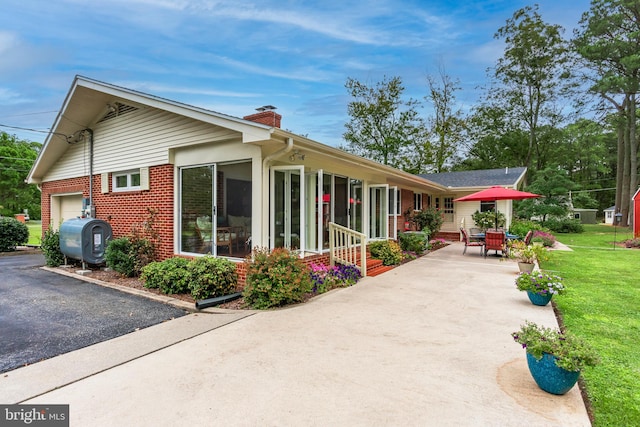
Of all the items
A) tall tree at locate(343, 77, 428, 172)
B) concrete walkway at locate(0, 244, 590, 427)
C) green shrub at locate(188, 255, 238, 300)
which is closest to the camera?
concrete walkway at locate(0, 244, 590, 427)

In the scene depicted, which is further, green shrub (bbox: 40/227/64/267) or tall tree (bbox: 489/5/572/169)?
tall tree (bbox: 489/5/572/169)

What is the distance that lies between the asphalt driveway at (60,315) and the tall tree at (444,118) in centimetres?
2647

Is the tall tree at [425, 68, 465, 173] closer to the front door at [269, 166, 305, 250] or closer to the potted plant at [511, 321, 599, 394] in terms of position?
the front door at [269, 166, 305, 250]

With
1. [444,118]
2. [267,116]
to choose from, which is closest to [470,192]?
[444,118]

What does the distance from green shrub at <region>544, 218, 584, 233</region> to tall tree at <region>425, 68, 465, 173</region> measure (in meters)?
9.25

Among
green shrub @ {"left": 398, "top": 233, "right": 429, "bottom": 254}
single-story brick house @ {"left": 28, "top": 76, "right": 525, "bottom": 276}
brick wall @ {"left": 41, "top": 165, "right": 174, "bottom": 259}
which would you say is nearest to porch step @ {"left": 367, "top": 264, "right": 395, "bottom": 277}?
single-story brick house @ {"left": 28, "top": 76, "right": 525, "bottom": 276}

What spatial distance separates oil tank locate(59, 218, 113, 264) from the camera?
7.69 metres

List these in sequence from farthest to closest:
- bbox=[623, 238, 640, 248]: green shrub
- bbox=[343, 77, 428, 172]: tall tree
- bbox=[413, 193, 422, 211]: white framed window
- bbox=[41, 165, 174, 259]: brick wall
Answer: bbox=[343, 77, 428, 172]: tall tree, bbox=[413, 193, 422, 211]: white framed window, bbox=[623, 238, 640, 248]: green shrub, bbox=[41, 165, 174, 259]: brick wall

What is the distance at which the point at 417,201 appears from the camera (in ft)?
51.1

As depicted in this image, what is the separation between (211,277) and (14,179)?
138 feet

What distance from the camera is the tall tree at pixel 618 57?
802 inches

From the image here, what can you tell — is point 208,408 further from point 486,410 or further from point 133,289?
point 133,289

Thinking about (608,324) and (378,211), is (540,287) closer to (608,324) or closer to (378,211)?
(608,324)

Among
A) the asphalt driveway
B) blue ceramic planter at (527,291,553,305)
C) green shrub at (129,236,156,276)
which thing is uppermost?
green shrub at (129,236,156,276)
